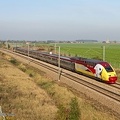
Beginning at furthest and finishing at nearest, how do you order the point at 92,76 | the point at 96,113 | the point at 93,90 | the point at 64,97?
the point at 92,76 < the point at 93,90 < the point at 64,97 < the point at 96,113

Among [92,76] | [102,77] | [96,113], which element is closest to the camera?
[96,113]

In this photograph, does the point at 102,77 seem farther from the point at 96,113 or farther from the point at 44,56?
the point at 44,56

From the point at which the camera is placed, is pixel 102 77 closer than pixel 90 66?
Yes

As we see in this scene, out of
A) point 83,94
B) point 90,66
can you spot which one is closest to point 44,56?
point 90,66

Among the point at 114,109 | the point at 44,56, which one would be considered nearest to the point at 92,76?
the point at 114,109

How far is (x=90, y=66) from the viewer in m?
36.5

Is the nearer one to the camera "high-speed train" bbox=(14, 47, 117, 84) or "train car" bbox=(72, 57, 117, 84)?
"train car" bbox=(72, 57, 117, 84)

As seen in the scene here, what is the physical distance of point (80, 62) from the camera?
40875 millimetres

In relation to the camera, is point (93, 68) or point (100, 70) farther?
point (93, 68)

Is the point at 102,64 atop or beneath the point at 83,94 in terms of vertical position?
atop

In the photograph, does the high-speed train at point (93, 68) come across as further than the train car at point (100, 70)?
Yes

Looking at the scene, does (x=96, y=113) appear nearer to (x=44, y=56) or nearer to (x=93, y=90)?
(x=93, y=90)

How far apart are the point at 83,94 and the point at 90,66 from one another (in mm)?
8218

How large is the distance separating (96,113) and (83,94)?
8556 millimetres
